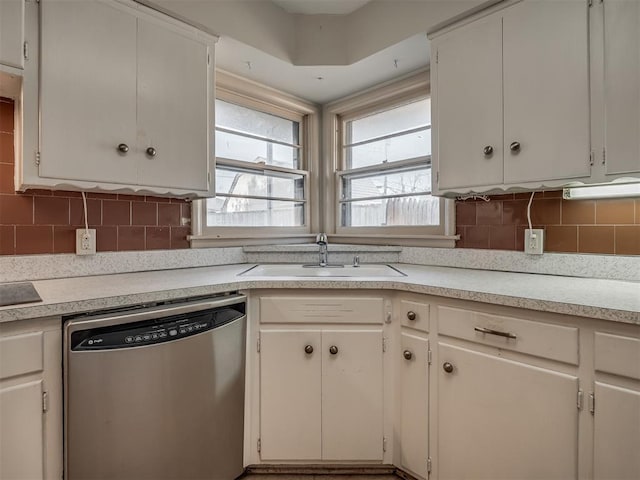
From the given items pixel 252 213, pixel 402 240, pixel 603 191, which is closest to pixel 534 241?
pixel 603 191

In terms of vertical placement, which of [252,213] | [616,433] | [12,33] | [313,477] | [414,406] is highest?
[12,33]

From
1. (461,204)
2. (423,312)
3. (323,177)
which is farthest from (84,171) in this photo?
(461,204)

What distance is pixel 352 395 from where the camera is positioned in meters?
1.60

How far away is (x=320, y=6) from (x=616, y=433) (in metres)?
2.34

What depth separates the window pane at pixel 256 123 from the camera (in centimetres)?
233

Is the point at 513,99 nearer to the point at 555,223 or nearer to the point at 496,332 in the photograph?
the point at 555,223

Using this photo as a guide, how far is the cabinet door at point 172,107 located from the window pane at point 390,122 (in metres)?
1.21

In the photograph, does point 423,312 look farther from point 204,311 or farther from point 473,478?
point 204,311

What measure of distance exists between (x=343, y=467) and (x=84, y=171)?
1.72 metres

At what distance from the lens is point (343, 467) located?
1.67 metres

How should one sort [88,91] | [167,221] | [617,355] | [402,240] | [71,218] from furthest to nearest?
1. [402,240]
2. [167,221]
3. [71,218]
4. [88,91]
5. [617,355]

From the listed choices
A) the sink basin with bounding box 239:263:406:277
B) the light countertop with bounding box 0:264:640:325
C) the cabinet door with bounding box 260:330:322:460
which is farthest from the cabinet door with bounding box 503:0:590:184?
the cabinet door with bounding box 260:330:322:460

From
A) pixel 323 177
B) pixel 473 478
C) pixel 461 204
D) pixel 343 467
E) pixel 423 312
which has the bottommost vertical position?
pixel 343 467

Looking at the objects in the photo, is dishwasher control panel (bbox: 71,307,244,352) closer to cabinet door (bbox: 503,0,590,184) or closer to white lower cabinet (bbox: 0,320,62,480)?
white lower cabinet (bbox: 0,320,62,480)
